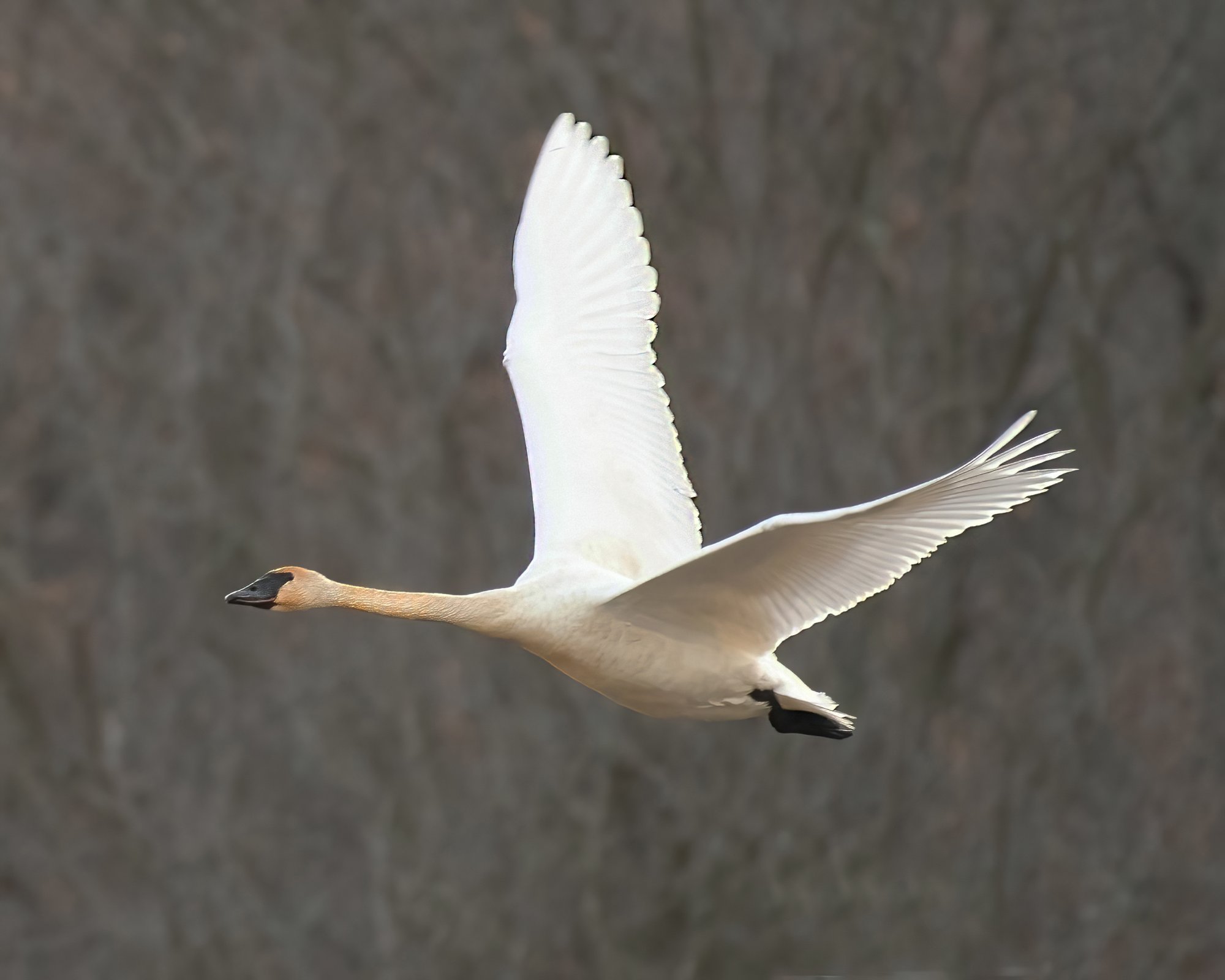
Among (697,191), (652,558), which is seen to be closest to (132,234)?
(697,191)

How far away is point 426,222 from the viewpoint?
5566 millimetres

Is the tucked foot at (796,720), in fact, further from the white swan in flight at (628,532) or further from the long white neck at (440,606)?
the long white neck at (440,606)

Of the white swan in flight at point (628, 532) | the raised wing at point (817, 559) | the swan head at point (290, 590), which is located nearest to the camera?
the raised wing at point (817, 559)

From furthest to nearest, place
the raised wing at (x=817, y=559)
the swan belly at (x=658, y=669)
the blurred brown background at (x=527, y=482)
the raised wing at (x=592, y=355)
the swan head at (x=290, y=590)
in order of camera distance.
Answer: the blurred brown background at (x=527, y=482) < the raised wing at (x=592, y=355) < the swan head at (x=290, y=590) < the swan belly at (x=658, y=669) < the raised wing at (x=817, y=559)

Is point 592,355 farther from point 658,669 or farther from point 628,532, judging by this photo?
point 658,669

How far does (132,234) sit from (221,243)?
9.2 inches

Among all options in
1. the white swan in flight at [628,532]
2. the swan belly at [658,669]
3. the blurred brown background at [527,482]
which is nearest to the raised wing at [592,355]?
the white swan in flight at [628,532]

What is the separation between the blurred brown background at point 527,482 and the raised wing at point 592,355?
6.79ft

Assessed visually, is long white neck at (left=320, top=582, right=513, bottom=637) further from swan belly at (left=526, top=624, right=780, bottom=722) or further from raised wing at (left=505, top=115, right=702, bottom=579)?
raised wing at (left=505, top=115, right=702, bottom=579)

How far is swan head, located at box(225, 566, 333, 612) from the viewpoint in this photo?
9.95ft

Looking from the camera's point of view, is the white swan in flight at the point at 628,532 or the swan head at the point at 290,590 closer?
the white swan in flight at the point at 628,532

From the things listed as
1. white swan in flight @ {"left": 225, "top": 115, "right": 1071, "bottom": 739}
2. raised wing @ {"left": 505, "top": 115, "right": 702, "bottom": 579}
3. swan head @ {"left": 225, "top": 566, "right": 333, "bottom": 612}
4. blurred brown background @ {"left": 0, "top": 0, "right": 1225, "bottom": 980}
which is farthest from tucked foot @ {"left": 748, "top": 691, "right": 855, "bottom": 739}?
blurred brown background @ {"left": 0, "top": 0, "right": 1225, "bottom": 980}

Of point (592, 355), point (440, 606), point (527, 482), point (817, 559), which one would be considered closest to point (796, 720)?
point (817, 559)

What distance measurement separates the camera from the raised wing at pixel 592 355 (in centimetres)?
336
